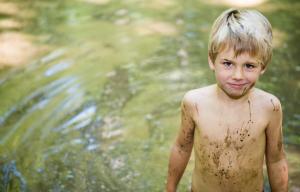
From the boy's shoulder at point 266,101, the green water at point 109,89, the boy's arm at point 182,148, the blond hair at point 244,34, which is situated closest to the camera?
the blond hair at point 244,34

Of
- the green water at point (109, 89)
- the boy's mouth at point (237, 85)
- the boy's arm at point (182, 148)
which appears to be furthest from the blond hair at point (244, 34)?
the green water at point (109, 89)

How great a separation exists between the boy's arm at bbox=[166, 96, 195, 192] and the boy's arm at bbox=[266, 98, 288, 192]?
346 millimetres

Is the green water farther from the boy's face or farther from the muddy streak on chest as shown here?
the boy's face

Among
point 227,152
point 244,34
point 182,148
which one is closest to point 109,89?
point 182,148

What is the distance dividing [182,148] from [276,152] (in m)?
0.43

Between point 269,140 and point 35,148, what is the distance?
168 centimetres

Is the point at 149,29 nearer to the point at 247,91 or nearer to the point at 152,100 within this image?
the point at 152,100

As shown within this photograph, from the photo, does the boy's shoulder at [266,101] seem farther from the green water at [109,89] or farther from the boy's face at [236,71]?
the green water at [109,89]

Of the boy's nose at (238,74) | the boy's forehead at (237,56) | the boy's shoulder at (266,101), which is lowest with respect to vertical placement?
the boy's shoulder at (266,101)

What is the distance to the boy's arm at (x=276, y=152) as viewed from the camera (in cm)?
222

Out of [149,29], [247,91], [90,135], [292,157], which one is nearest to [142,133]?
[90,135]

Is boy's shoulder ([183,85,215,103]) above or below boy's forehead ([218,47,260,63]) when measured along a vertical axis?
below

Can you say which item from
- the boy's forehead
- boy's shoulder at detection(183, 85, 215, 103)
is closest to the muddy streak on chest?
boy's shoulder at detection(183, 85, 215, 103)

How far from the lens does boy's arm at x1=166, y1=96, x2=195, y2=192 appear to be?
234cm
